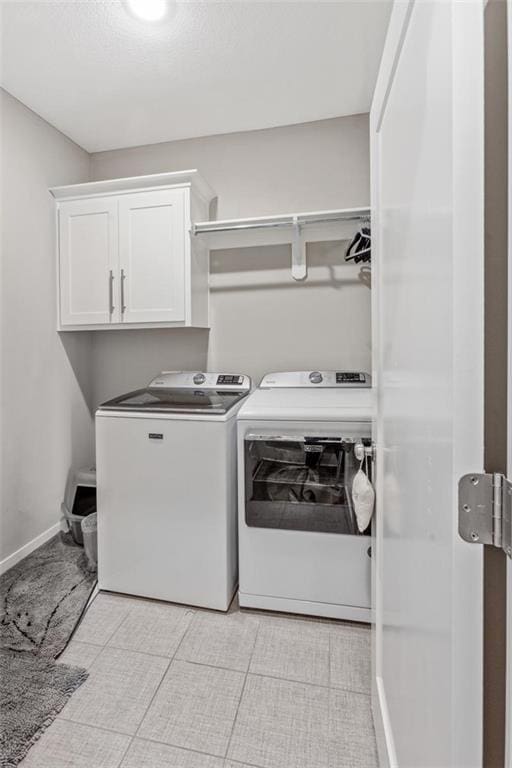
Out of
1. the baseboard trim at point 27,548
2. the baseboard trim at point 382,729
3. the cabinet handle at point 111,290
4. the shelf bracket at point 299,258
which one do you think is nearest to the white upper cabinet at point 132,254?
the cabinet handle at point 111,290

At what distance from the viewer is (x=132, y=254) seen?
2305mm

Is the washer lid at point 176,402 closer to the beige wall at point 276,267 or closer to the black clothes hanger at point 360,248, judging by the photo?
the beige wall at point 276,267

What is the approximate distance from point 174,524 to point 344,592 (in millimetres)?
846

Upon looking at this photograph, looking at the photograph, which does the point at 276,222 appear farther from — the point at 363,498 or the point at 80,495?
the point at 80,495

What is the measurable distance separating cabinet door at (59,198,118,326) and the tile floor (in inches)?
65.8

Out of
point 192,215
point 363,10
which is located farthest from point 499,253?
point 192,215

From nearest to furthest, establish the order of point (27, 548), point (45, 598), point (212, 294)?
point (45, 598), point (27, 548), point (212, 294)

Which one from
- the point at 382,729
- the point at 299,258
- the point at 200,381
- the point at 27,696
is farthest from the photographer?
the point at 200,381

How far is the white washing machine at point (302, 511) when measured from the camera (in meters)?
1.71

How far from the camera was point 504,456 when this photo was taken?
51cm

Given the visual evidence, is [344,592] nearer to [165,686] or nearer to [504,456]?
[165,686]

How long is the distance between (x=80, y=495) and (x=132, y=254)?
1.60 m

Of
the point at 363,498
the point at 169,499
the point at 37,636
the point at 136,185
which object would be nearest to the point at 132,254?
the point at 136,185

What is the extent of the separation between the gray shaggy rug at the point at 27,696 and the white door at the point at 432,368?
1101 millimetres
